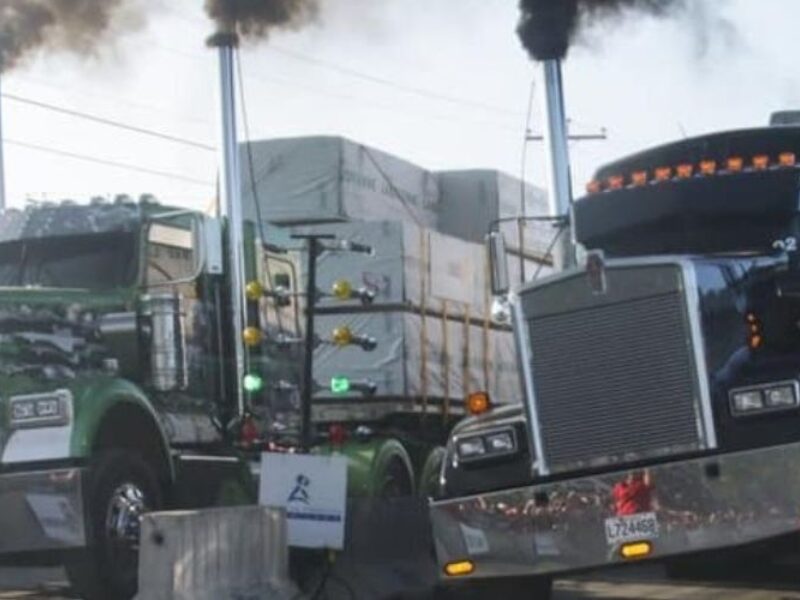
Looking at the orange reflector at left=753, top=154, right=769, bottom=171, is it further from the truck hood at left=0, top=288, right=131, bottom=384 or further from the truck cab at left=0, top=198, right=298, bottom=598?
the truck hood at left=0, top=288, right=131, bottom=384

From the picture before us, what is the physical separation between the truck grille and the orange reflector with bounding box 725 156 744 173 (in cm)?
149

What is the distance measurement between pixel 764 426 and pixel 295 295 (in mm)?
5923

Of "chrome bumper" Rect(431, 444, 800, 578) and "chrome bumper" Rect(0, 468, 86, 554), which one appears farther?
"chrome bumper" Rect(0, 468, 86, 554)

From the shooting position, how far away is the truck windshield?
10922 mm

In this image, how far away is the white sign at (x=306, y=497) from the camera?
1005cm

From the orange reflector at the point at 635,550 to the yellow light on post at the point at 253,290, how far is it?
4714 mm

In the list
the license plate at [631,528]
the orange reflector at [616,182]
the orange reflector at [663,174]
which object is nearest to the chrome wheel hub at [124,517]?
the license plate at [631,528]

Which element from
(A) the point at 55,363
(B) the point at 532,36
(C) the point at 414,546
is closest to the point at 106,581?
(A) the point at 55,363

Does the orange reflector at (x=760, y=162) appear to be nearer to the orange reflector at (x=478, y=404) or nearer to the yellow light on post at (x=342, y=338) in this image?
the orange reflector at (x=478, y=404)

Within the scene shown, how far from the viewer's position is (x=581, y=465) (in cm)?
845

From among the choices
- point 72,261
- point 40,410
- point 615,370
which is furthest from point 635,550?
point 72,261

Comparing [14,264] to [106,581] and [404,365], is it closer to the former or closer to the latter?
[106,581]

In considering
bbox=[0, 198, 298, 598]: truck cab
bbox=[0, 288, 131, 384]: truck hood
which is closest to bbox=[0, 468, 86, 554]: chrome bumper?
bbox=[0, 198, 298, 598]: truck cab

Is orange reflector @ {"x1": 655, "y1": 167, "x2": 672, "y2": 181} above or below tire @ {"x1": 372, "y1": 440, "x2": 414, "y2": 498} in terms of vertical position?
above
